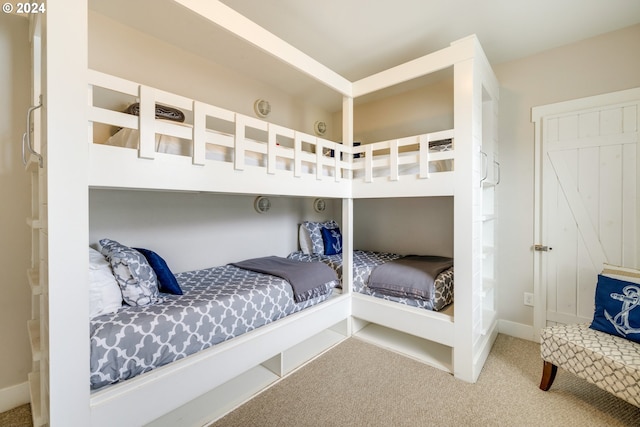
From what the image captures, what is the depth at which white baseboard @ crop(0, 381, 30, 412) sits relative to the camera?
1656 mm

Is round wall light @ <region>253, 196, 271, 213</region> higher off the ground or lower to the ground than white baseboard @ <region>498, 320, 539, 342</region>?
higher

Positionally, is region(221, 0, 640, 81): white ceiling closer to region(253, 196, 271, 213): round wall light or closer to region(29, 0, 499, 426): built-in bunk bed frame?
region(29, 0, 499, 426): built-in bunk bed frame

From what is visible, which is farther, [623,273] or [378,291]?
[378,291]

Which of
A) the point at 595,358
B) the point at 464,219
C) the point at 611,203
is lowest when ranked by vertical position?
the point at 595,358

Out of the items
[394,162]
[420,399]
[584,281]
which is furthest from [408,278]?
[584,281]

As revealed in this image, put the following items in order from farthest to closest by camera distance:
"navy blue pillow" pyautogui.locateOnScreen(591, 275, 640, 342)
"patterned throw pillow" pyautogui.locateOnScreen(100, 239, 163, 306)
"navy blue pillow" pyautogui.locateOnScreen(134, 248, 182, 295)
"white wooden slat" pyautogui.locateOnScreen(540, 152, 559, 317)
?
"white wooden slat" pyautogui.locateOnScreen(540, 152, 559, 317) < "navy blue pillow" pyautogui.locateOnScreen(134, 248, 182, 295) < "navy blue pillow" pyautogui.locateOnScreen(591, 275, 640, 342) < "patterned throw pillow" pyautogui.locateOnScreen(100, 239, 163, 306)

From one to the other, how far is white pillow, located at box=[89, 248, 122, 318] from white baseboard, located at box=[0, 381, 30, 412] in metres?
0.99

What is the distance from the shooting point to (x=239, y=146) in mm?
1641

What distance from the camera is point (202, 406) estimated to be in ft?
5.55

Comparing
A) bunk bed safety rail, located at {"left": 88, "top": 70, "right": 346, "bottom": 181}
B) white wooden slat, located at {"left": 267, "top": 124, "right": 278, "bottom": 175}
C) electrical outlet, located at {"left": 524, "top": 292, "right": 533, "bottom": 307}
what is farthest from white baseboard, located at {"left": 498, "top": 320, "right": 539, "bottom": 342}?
white wooden slat, located at {"left": 267, "top": 124, "right": 278, "bottom": 175}

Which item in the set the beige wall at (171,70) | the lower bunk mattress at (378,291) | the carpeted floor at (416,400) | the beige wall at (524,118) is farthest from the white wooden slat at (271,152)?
the beige wall at (524,118)

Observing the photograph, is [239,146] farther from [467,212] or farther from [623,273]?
[623,273]

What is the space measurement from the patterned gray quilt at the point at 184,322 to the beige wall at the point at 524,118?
2015mm

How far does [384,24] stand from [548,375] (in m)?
2.76
